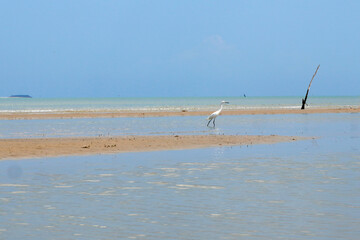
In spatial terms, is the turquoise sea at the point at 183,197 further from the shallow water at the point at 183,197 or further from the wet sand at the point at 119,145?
the wet sand at the point at 119,145

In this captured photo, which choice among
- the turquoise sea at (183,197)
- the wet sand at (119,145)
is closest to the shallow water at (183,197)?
the turquoise sea at (183,197)

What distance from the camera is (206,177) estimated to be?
45.7 feet

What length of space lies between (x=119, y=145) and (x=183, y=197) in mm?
12073

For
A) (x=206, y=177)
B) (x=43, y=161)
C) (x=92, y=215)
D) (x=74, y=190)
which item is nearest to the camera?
(x=92, y=215)

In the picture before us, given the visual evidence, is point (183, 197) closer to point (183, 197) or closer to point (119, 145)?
point (183, 197)

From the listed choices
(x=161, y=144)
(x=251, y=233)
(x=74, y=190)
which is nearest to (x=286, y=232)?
(x=251, y=233)

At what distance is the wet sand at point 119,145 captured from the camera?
20667mm

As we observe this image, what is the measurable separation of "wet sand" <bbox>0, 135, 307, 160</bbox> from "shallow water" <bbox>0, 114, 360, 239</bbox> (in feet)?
7.00

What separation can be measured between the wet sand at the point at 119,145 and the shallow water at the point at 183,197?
213cm

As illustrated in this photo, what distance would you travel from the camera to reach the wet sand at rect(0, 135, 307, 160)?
814 inches

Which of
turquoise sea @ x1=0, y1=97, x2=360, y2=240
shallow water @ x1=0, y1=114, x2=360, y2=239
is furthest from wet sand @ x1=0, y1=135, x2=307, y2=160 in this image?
shallow water @ x1=0, y1=114, x2=360, y2=239

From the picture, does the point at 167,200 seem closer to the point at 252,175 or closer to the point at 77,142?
the point at 252,175

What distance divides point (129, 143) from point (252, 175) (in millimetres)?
A: 10532

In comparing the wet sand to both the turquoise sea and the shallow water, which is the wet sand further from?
the shallow water
